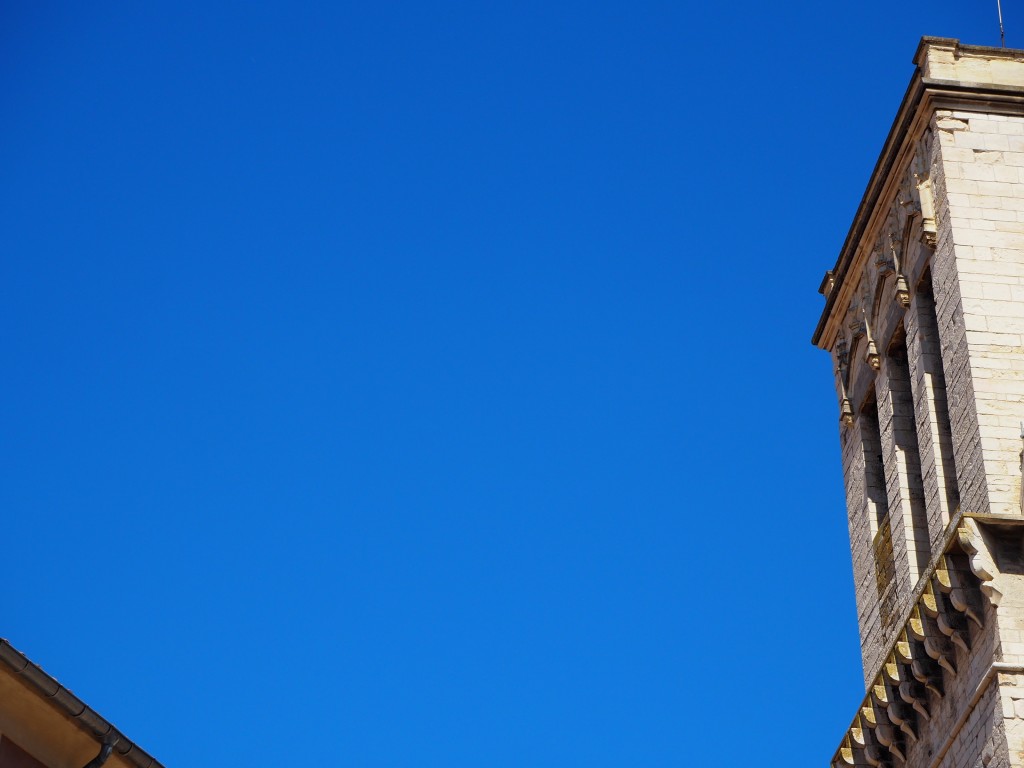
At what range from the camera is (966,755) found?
21.6m

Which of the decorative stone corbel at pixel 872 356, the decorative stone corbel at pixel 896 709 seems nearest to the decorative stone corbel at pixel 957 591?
the decorative stone corbel at pixel 896 709

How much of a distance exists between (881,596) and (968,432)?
4197 millimetres

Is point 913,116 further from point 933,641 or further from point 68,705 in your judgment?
point 68,705

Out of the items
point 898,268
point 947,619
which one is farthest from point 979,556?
Result: point 898,268

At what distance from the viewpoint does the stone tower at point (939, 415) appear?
2166 centimetres

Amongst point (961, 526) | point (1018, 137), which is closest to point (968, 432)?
point (961, 526)

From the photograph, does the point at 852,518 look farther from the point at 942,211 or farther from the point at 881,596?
the point at 942,211

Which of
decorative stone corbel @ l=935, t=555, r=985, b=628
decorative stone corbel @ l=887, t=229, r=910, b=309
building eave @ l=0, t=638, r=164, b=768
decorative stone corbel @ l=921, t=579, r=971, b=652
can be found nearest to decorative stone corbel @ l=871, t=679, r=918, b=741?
decorative stone corbel @ l=921, t=579, r=971, b=652

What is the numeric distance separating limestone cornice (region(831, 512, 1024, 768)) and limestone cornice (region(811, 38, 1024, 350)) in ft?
23.2

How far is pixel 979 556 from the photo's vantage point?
2145cm

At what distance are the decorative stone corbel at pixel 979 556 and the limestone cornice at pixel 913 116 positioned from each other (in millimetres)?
7741

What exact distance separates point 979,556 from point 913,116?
850 cm

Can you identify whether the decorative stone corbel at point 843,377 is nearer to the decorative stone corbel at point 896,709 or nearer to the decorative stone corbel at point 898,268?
the decorative stone corbel at point 898,268

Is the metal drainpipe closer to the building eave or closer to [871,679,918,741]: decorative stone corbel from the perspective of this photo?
the building eave
